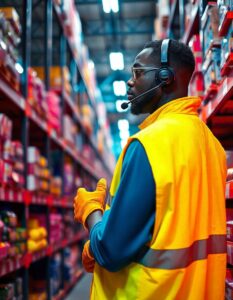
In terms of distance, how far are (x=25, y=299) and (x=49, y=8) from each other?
335 cm

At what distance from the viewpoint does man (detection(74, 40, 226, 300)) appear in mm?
1689

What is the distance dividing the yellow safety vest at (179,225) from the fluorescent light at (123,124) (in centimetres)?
2171

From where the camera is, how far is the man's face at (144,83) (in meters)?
1.98

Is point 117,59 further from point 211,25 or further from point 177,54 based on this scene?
point 177,54

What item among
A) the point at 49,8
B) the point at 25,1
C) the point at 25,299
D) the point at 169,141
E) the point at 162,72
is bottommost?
the point at 25,299

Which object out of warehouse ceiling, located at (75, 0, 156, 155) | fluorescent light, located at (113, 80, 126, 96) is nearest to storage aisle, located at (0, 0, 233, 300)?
warehouse ceiling, located at (75, 0, 156, 155)

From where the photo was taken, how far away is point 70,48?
8.03 metres

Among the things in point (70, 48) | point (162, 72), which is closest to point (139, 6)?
point (70, 48)

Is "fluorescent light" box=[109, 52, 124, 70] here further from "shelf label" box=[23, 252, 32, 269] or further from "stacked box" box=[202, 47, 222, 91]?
"stacked box" box=[202, 47, 222, 91]

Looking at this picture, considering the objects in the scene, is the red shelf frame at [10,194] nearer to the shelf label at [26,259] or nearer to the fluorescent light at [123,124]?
the shelf label at [26,259]

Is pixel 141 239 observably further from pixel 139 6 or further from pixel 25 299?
pixel 139 6

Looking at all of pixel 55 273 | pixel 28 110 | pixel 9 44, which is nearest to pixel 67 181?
pixel 55 273

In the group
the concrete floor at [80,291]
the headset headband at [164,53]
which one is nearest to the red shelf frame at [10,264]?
the headset headband at [164,53]

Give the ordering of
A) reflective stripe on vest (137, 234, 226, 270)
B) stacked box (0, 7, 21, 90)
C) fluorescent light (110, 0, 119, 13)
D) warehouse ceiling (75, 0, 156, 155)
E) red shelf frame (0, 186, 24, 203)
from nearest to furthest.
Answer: reflective stripe on vest (137, 234, 226, 270), stacked box (0, 7, 21, 90), red shelf frame (0, 186, 24, 203), fluorescent light (110, 0, 119, 13), warehouse ceiling (75, 0, 156, 155)
